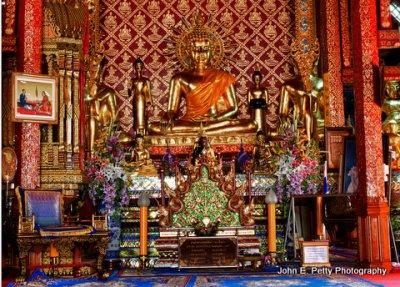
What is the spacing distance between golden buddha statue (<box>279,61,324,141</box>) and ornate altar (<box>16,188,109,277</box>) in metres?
4.41

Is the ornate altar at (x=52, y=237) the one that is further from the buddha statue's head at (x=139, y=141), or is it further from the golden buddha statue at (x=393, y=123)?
the golden buddha statue at (x=393, y=123)

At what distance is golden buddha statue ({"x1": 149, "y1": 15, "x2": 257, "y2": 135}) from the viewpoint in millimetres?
10641

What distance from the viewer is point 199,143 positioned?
8.48 m

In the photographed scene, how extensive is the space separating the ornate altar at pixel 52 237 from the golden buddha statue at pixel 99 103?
9.94 feet

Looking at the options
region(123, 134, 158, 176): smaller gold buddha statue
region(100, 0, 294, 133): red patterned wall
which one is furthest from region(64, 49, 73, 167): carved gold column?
region(100, 0, 294, 133): red patterned wall

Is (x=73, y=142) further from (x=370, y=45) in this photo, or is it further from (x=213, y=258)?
(x=370, y=45)

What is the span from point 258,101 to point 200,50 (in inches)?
56.1

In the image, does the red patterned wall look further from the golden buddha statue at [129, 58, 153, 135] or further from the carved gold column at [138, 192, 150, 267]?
the carved gold column at [138, 192, 150, 267]

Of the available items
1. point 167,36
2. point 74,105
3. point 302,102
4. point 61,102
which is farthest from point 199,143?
point 167,36

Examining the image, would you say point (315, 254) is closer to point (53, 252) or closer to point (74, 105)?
point (53, 252)

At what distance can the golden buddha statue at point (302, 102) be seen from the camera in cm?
1030

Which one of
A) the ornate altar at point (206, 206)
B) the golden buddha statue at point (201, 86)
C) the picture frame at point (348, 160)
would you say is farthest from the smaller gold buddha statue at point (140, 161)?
the picture frame at point (348, 160)

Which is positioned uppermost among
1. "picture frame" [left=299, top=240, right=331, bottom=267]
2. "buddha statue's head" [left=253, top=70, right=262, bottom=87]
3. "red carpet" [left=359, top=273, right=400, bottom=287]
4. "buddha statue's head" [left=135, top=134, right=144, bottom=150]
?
"buddha statue's head" [left=253, top=70, right=262, bottom=87]

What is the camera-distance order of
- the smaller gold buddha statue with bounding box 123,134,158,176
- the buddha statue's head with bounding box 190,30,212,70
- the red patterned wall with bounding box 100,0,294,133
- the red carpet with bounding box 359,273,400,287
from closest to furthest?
the red carpet with bounding box 359,273,400,287 < the smaller gold buddha statue with bounding box 123,134,158,176 < the buddha statue's head with bounding box 190,30,212,70 < the red patterned wall with bounding box 100,0,294,133
